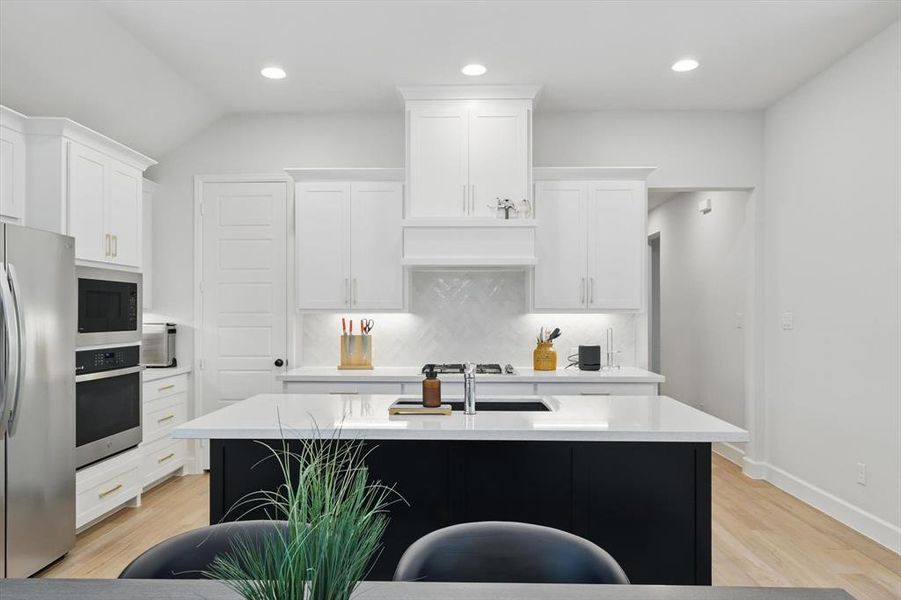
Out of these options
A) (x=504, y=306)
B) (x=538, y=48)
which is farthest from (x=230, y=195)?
(x=538, y=48)

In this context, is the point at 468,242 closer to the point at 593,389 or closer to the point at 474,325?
the point at 474,325

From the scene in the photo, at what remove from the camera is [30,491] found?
2.70m

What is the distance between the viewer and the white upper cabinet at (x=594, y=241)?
4.22 meters

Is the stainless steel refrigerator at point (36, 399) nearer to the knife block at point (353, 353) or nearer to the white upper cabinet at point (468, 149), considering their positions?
the knife block at point (353, 353)

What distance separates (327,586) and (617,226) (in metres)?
3.87

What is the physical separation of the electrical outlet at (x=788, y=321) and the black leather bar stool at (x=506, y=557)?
3647 millimetres

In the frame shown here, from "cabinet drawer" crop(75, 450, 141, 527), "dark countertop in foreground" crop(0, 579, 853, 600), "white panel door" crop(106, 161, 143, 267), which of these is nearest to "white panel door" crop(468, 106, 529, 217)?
"white panel door" crop(106, 161, 143, 267)

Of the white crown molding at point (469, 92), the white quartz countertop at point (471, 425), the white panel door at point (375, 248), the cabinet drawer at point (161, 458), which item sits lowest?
the cabinet drawer at point (161, 458)

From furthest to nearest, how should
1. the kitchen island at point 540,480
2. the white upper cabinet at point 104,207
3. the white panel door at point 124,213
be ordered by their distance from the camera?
the white panel door at point 124,213 → the white upper cabinet at point 104,207 → the kitchen island at point 540,480

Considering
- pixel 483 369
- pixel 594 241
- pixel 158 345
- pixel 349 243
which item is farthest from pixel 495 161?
pixel 158 345

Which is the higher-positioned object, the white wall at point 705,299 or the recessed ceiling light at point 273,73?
the recessed ceiling light at point 273,73

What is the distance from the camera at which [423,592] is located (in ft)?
3.58

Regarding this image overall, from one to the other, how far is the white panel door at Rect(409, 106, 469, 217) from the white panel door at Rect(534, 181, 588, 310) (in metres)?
0.58

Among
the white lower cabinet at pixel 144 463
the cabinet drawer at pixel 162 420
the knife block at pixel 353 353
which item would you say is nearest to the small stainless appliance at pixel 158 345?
the white lower cabinet at pixel 144 463
